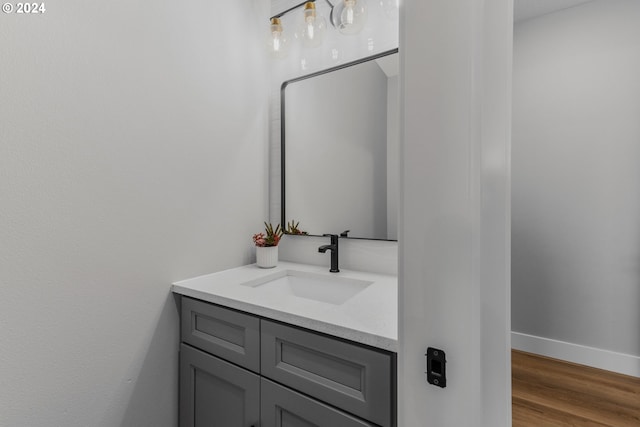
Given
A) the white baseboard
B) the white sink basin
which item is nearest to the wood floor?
the white baseboard

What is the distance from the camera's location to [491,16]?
52 cm

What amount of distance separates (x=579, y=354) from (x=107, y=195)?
3.00 meters

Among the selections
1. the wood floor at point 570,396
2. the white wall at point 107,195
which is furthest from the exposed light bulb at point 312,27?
the wood floor at point 570,396

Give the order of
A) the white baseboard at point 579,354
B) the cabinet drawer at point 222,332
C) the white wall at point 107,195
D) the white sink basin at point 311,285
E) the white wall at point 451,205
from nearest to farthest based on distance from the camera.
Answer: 1. the white wall at point 451,205
2. the white wall at point 107,195
3. the cabinet drawer at point 222,332
4. the white sink basin at point 311,285
5. the white baseboard at point 579,354

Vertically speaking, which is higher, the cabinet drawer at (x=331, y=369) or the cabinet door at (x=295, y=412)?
the cabinet drawer at (x=331, y=369)

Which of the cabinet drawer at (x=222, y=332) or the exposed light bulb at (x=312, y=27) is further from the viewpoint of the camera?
the exposed light bulb at (x=312, y=27)

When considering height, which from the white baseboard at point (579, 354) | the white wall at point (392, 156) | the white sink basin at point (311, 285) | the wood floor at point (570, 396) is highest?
the white wall at point (392, 156)

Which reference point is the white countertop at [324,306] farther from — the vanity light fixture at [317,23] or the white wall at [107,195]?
the vanity light fixture at [317,23]

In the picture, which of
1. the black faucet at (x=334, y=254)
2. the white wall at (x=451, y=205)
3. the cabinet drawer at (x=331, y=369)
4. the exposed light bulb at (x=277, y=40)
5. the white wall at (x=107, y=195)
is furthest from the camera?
the exposed light bulb at (x=277, y=40)

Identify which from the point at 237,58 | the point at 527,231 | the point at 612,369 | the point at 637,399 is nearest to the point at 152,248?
the point at 237,58

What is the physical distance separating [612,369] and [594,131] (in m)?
1.63

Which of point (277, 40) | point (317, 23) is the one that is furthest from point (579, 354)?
point (277, 40)

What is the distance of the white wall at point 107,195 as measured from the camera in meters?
0.83

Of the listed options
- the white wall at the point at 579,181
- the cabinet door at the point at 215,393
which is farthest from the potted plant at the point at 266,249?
the white wall at the point at 579,181
